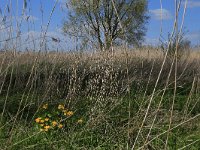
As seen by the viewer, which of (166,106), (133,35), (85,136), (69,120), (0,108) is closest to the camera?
(85,136)

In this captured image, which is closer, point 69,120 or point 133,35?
point 69,120

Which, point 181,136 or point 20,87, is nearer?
point 181,136

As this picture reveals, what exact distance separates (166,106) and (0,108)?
249 cm

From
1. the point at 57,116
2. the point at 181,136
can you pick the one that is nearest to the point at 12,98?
the point at 57,116

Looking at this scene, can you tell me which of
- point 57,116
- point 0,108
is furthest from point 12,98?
point 57,116

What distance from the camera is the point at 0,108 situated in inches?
227

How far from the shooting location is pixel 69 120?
471 cm

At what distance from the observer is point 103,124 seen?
423 cm

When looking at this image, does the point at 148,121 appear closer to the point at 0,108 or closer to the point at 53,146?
the point at 53,146

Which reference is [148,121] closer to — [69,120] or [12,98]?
[69,120]

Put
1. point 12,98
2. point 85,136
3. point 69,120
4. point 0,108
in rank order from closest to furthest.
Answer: point 85,136
point 69,120
point 0,108
point 12,98

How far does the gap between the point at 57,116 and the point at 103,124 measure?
730 millimetres

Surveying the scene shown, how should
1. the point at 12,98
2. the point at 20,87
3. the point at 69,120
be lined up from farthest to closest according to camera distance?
the point at 20,87 < the point at 12,98 < the point at 69,120

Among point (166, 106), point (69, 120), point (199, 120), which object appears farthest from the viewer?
point (166, 106)
